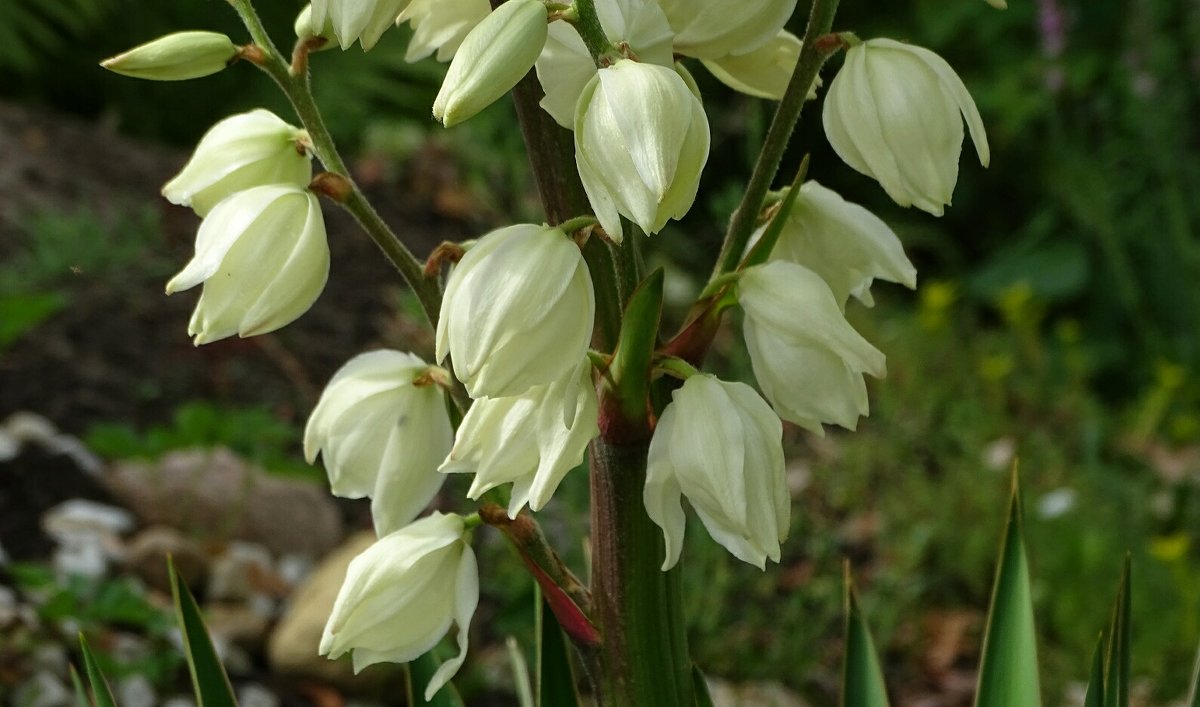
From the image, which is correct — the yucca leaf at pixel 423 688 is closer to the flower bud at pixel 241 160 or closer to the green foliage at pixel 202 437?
the flower bud at pixel 241 160

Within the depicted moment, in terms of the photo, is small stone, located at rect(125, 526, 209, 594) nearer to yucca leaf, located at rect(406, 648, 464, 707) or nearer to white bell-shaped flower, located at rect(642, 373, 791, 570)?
yucca leaf, located at rect(406, 648, 464, 707)

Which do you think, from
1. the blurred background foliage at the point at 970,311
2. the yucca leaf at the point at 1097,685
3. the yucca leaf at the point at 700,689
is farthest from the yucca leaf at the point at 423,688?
the blurred background foliage at the point at 970,311

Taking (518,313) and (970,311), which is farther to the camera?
(970,311)

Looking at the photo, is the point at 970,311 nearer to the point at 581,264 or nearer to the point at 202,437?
the point at 202,437

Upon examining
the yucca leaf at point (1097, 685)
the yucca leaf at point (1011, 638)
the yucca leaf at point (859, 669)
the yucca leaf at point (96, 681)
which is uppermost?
the yucca leaf at point (96, 681)

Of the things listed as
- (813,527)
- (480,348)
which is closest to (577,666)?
(813,527)

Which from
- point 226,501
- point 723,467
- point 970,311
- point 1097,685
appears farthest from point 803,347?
point 970,311

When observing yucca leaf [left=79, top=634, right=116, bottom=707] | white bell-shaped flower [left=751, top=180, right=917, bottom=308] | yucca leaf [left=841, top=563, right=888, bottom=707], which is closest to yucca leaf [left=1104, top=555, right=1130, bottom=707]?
yucca leaf [left=841, top=563, right=888, bottom=707]
